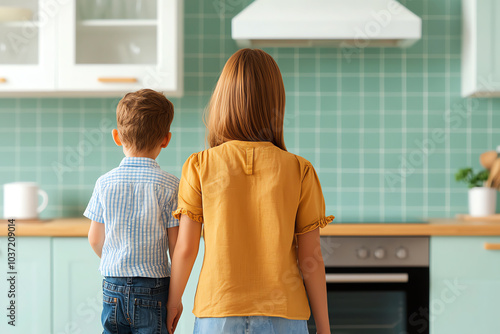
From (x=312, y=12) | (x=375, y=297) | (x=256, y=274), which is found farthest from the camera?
(x=312, y=12)

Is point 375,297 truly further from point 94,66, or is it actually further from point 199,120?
point 94,66

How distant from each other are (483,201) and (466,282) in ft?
1.73

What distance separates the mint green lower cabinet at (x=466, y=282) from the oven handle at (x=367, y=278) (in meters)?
0.15

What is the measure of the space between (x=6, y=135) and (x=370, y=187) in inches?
72.6

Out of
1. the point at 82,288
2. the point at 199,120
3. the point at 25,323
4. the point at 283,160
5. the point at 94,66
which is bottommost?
the point at 25,323

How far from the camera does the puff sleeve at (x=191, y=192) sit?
42.3 inches

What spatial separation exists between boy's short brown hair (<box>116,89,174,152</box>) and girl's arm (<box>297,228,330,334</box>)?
0.45 meters

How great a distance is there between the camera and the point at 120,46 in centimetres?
229

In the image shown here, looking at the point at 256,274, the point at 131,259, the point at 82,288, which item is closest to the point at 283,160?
the point at 256,274

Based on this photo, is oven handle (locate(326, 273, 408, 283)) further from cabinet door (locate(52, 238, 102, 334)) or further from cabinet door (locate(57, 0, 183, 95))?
cabinet door (locate(57, 0, 183, 95))

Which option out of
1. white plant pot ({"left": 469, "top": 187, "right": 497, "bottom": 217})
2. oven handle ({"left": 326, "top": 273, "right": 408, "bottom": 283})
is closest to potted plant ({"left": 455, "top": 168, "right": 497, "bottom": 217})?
white plant pot ({"left": 469, "top": 187, "right": 497, "bottom": 217})

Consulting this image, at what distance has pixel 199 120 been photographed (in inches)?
100

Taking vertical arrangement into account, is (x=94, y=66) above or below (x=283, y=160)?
above

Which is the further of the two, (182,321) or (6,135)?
(6,135)
